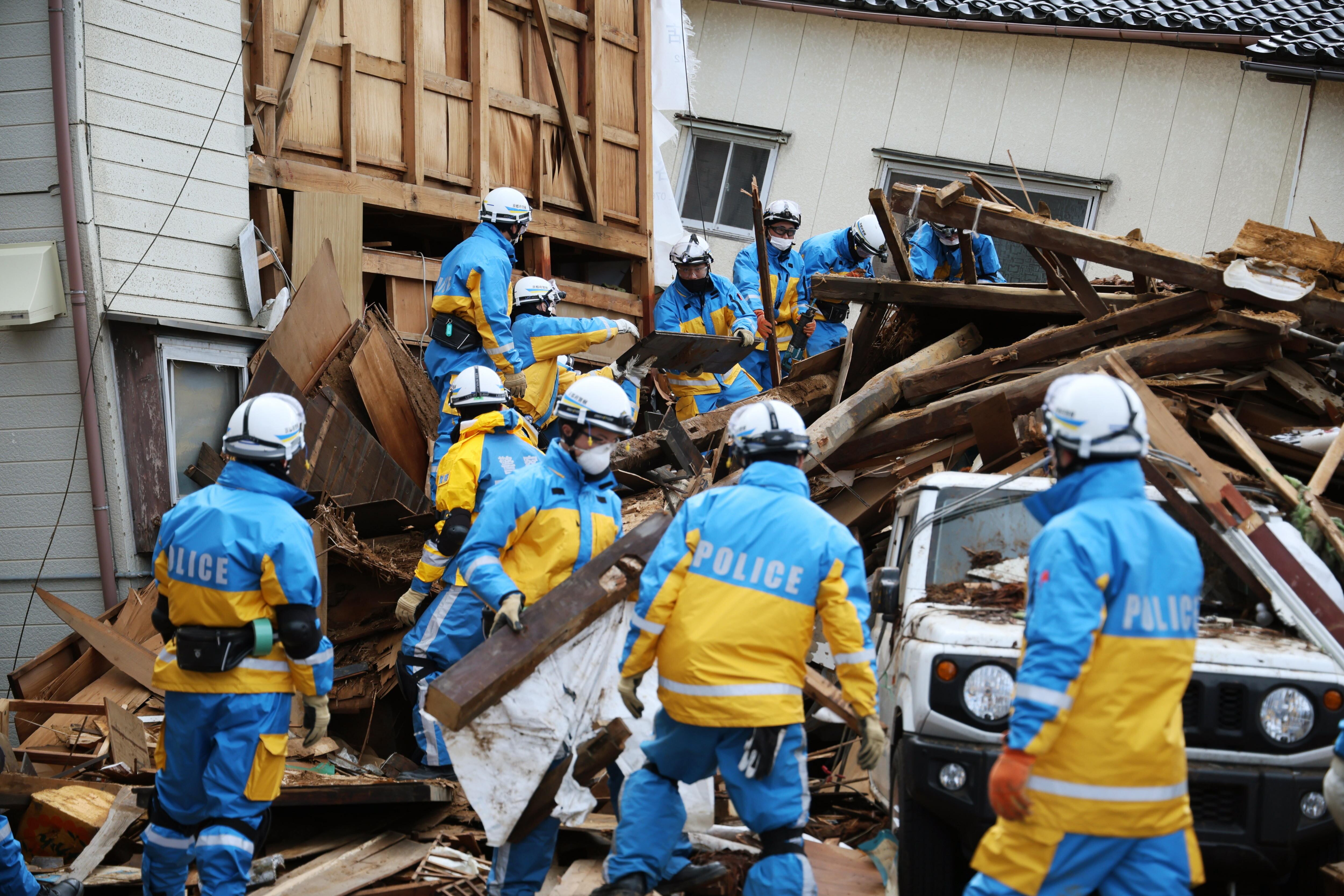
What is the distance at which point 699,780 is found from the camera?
4613 mm

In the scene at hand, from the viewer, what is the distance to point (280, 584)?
15.6ft

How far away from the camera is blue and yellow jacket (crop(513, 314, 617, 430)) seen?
29.1 feet

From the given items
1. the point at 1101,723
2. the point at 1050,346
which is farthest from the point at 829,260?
the point at 1101,723

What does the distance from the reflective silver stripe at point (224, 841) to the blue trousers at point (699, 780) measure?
1474 millimetres

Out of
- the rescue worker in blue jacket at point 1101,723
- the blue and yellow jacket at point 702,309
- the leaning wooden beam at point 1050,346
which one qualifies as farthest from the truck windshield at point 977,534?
the blue and yellow jacket at point 702,309

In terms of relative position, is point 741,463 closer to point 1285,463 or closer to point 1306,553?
point 1306,553

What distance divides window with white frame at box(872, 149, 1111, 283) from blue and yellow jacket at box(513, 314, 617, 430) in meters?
5.89

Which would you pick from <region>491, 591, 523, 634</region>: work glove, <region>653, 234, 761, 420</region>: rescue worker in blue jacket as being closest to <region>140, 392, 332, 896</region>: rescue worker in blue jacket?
<region>491, 591, 523, 634</region>: work glove

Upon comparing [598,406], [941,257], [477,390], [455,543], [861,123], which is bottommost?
[455,543]

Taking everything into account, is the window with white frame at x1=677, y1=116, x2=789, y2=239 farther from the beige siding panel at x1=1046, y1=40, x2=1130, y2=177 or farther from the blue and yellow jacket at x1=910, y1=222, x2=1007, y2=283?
the blue and yellow jacket at x1=910, y1=222, x2=1007, y2=283

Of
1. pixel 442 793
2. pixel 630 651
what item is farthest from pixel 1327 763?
pixel 442 793

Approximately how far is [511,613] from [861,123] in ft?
34.0

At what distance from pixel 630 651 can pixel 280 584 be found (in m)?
1.41

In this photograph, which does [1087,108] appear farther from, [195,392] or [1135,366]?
[195,392]
